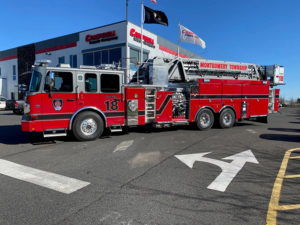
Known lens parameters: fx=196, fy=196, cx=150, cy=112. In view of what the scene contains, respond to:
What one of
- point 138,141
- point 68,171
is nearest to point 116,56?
point 138,141

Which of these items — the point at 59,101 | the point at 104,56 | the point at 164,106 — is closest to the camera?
the point at 59,101

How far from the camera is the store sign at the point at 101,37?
2205 cm

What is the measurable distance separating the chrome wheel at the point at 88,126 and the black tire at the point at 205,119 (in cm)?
481

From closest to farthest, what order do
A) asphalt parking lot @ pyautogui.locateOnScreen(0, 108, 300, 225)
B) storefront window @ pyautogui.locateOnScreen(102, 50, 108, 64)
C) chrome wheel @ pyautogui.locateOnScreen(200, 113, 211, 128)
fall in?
1. asphalt parking lot @ pyautogui.locateOnScreen(0, 108, 300, 225)
2. chrome wheel @ pyautogui.locateOnScreen(200, 113, 211, 128)
3. storefront window @ pyautogui.locateOnScreen(102, 50, 108, 64)

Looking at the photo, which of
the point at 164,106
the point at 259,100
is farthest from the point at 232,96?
the point at 164,106

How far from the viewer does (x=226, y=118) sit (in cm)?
1008

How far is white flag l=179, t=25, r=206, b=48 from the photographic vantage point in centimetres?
1572

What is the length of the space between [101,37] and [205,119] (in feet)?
59.7

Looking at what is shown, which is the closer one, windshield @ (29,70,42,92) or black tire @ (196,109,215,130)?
windshield @ (29,70,42,92)

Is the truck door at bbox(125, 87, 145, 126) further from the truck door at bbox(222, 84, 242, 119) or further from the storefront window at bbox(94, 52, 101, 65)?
the storefront window at bbox(94, 52, 101, 65)

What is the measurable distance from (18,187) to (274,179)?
190 inches

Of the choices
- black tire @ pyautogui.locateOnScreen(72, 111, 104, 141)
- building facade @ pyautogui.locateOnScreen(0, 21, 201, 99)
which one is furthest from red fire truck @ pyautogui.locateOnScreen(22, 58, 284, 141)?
building facade @ pyautogui.locateOnScreen(0, 21, 201, 99)

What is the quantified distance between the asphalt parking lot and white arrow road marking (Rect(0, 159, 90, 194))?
2 centimetres

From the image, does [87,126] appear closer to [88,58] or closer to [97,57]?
[97,57]
